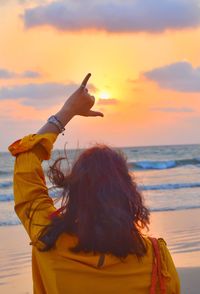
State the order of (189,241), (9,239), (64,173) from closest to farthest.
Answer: (64,173) → (189,241) → (9,239)

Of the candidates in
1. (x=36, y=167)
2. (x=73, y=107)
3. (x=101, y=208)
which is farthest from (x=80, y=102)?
(x=101, y=208)

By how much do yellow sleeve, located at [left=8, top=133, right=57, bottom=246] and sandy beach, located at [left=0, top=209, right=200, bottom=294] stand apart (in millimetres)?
4134

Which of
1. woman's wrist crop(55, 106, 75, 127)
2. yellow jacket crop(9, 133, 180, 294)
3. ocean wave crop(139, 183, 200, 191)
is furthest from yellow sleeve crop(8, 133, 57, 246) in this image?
ocean wave crop(139, 183, 200, 191)

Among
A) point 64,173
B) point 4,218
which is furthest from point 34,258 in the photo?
point 4,218

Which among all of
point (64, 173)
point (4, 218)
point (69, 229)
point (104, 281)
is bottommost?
point (4, 218)

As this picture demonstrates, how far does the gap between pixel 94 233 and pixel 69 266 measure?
139mm

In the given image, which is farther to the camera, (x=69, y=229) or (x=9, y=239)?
(x=9, y=239)

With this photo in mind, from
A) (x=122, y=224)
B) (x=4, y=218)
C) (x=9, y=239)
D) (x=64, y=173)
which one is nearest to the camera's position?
(x=122, y=224)

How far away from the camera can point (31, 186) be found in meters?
2.05

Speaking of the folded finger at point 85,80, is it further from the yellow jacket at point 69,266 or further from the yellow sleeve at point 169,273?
the yellow sleeve at point 169,273

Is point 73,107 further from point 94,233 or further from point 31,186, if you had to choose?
point 94,233

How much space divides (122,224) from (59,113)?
50cm

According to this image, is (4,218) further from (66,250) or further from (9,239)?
(66,250)

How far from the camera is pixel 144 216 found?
203 centimetres
